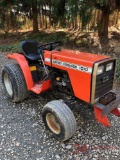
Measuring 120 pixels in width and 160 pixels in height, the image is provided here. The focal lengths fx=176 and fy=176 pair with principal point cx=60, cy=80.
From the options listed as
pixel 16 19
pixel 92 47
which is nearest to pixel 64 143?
pixel 92 47

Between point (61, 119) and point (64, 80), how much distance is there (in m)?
0.68

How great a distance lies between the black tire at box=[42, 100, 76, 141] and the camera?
2.24 m

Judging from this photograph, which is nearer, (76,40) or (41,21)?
(76,40)

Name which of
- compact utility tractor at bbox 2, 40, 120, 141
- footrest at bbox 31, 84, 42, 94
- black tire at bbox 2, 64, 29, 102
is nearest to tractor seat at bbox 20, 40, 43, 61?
compact utility tractor at bbox 2, 40, 120, 141

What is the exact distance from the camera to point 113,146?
2.35 m

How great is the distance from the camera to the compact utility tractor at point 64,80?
2248 millimetres

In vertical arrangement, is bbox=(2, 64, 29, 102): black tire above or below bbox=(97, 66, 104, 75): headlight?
below

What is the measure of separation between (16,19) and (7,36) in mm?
1018

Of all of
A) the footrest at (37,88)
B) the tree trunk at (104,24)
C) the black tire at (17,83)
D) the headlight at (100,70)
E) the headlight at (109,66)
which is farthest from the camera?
the tree trunk at (104,24)

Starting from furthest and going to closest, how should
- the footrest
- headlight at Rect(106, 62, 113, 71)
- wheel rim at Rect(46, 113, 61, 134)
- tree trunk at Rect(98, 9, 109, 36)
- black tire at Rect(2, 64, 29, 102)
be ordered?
tree trunk at Rect(98, 9, 109, 36)
black tire at Rect(2, 64, 29, 102)
the footrest
wheel rim at Rect(46, 113, 61, 134)
headlight at Rect(106, 62, 113, 71)

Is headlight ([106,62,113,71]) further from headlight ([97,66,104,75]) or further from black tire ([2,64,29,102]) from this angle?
black tire ([2,64,29,102])

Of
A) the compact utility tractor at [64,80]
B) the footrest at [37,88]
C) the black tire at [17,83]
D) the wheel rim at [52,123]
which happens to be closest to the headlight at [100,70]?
the compact utility tractor at [64,80]

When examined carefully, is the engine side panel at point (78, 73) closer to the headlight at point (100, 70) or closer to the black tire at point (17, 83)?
the headlight at point (100, 70)

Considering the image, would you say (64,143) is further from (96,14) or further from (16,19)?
(16,19)
